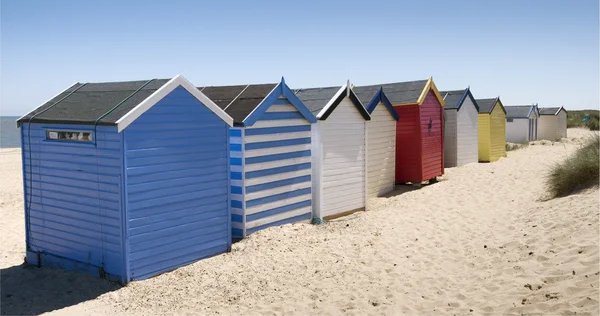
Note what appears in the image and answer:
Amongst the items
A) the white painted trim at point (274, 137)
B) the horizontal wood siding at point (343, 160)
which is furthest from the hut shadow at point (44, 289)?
the horizontal wood siding at point (343, 160)

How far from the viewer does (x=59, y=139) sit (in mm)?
7996

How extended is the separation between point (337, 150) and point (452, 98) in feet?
33.9

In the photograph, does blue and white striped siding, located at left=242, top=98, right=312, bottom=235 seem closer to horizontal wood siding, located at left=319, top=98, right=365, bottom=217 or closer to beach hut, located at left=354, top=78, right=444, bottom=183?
horizontal wood siding, located at left=319, top=98, right=365, bottom=217

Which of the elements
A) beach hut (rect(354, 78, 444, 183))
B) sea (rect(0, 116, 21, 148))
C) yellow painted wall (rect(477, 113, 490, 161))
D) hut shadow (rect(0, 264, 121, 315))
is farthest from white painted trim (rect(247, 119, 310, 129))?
sea (rect(0, 116, 21, 148))

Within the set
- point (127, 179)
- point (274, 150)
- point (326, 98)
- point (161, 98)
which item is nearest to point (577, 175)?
point (326, 98)

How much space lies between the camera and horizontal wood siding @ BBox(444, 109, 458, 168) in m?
20.3

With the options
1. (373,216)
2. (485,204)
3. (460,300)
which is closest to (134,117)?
(460,300)

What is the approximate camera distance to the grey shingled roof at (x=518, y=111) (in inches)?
1291

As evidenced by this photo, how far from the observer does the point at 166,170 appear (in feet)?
25.7

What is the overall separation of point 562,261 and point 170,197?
17.9ft

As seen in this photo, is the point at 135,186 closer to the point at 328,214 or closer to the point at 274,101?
the point at 274,101

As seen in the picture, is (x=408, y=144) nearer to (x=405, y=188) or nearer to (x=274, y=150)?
(x=405, y=188)

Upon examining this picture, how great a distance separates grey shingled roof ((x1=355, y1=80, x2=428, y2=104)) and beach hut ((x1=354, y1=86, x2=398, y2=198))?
3.44 feet

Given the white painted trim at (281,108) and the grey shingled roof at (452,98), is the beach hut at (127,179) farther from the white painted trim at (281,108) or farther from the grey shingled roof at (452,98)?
the grey shingled roof at (452,98)
